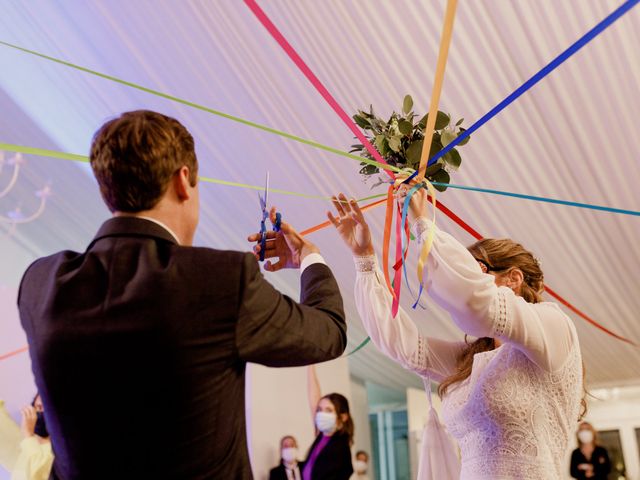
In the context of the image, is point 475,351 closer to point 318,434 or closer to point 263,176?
point 263,176

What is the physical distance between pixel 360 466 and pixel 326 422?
1.73 meters

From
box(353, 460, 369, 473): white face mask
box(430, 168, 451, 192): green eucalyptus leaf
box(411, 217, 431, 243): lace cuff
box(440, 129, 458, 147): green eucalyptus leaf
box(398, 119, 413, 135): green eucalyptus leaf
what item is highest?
box(398, 119, 413, 135): green eucalyptus leaf

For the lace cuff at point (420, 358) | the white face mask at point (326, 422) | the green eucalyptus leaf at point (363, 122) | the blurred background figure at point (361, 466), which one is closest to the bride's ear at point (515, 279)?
the lace cuff at point (420, 358)

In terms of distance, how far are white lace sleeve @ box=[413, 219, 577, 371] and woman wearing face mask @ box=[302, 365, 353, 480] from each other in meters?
4.33

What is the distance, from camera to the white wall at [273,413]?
643cm

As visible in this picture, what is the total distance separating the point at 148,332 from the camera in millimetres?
1109

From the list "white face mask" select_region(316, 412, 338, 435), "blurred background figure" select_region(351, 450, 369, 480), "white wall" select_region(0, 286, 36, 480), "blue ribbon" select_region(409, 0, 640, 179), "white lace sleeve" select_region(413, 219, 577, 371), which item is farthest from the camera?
"blurred background figure" select_region(351, 450, 369, 480)

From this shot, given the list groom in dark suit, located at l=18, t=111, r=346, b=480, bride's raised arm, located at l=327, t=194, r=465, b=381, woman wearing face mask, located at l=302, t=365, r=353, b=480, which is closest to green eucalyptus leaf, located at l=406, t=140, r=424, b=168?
bride's raised arm, located at l=327, t=194, r=465, b=381

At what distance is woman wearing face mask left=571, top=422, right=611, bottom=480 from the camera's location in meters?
7.06

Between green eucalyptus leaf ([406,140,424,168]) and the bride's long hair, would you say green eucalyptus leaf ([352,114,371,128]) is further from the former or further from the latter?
the bride's long hair

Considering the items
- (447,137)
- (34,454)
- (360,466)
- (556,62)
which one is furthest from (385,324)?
(360,466)

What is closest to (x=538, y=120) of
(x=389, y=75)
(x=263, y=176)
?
(x=389, y=75)

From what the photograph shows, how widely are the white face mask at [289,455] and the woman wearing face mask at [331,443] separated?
115 millimetres

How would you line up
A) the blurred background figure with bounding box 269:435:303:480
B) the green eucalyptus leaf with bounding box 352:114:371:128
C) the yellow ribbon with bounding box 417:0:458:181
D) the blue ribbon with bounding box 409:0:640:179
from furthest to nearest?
the blurred background figure with bounding box 269:435:303:480
the green eucalyptus leaf with bounding box 352:114:371:128
the yellow ribbon with bounding box 417:0:458:181
the blue ribbon with bounding box 409:0:640:179
